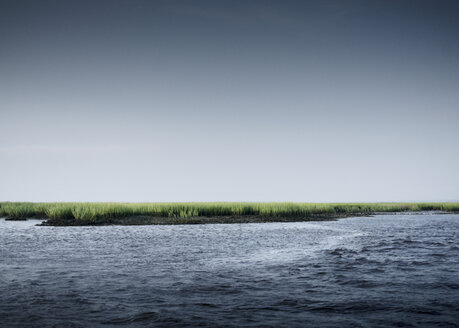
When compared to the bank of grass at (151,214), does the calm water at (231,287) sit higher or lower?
lower

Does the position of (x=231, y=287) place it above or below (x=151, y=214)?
below

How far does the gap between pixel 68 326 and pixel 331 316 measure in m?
5.96

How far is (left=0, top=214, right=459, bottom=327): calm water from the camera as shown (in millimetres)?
7875

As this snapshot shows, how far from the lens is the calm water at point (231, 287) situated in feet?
25.8

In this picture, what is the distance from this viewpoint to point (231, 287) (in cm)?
1059

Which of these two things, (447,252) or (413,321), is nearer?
(413,321)

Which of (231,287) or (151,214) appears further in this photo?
(151,214)

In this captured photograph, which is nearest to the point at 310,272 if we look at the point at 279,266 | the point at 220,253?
the point at 279,266

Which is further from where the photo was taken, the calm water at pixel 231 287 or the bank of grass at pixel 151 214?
the bank of grass at pixel 151 214

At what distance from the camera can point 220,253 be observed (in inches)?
691

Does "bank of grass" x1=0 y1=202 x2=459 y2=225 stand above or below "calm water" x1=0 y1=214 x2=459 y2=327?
above

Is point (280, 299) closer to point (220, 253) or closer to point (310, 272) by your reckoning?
point (310, 272)

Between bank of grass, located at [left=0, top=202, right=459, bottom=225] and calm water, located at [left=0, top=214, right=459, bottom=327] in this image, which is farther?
bank of grass, located at [left=0, top=202, right=459, bottom=225]

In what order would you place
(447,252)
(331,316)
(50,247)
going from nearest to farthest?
(331,316)
(447,252)
(50,247)
